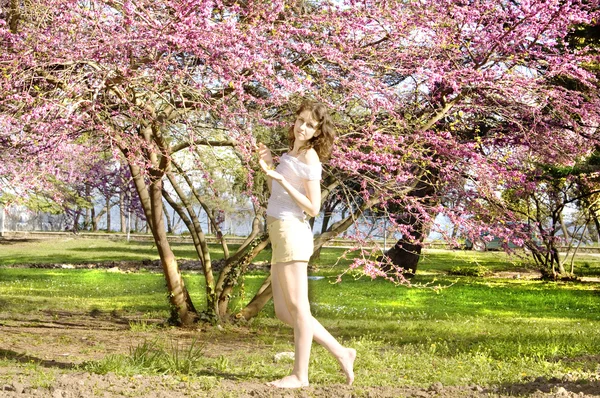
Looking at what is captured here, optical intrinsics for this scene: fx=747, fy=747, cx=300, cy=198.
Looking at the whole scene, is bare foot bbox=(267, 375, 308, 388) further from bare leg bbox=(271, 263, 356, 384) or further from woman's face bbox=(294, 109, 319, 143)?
woman's face bbox=(294, 109, 319, 143)

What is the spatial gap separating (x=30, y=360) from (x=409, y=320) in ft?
19.2

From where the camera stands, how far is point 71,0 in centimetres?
639

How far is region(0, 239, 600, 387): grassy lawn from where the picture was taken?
21.6ft

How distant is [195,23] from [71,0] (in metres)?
1.07

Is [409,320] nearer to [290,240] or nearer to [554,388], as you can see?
[554,388]

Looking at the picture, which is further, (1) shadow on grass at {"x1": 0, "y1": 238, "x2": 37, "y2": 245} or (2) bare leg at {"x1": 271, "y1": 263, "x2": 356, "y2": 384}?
(1) shadow on grass at {"x1": 0, "y1": 238, "x2": 37, "y2": 245}

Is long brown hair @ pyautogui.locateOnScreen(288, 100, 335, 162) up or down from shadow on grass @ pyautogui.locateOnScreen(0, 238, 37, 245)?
up

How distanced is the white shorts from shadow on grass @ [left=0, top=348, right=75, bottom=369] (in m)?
2.22

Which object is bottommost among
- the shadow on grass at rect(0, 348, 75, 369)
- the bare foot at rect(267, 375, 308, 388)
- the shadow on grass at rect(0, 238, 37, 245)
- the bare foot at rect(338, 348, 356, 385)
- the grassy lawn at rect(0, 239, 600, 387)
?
the grassy lawn at rect(0, 239, 600, 387)

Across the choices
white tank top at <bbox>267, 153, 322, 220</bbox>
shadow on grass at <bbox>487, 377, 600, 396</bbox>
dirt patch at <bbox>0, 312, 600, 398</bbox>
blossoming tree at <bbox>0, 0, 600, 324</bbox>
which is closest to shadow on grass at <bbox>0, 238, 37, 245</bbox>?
blossoming tree at <bbox>0, 0, 600, 324</bbox>

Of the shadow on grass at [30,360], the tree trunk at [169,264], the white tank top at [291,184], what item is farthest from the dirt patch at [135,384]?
the white tank top at [291,184]

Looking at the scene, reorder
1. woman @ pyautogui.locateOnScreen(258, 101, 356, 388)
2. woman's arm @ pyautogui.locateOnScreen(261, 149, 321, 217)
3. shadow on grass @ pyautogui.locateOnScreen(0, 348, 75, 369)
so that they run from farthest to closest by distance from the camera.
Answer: shadow on grass @ pyautogui.locateOnScreen(0, 348, 75, 369) → woman @ pyautogui.locateOnScreen(258, 101, 356, 388) → woman's arm @ pyautogui.locateOnScreen(261, 149, 321, 217)

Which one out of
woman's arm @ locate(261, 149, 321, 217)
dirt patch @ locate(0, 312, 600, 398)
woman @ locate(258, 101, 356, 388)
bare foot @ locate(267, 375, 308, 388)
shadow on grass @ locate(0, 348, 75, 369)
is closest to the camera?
dirt patch @ locate(0, 312, 600, 398)

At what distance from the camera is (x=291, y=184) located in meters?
5.26
